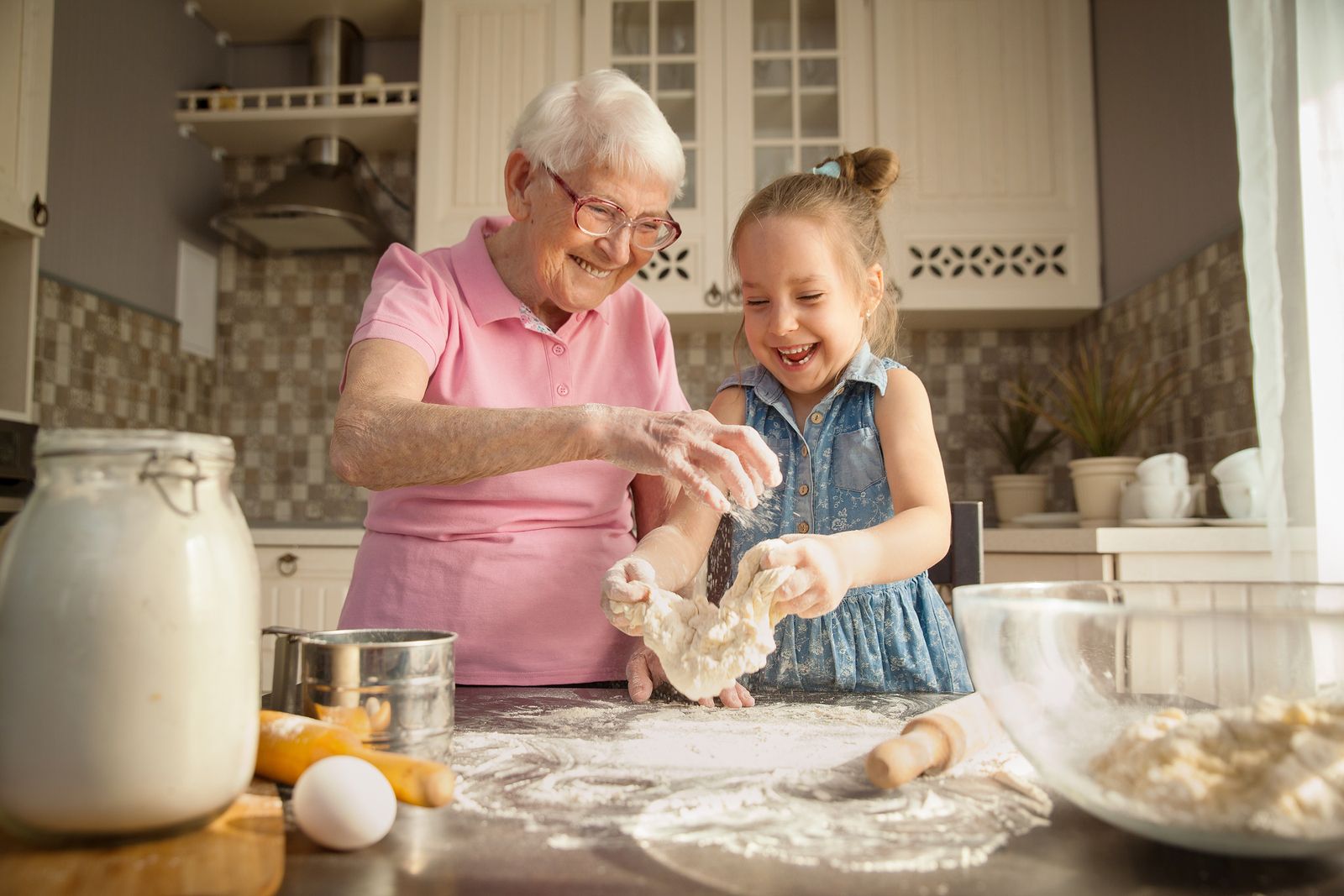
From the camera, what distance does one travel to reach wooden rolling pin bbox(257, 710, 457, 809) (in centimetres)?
51

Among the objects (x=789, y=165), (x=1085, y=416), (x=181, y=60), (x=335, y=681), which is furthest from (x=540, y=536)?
(x=181, y=60)

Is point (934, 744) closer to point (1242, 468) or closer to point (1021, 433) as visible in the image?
point (1242, 468)

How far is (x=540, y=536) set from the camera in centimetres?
120

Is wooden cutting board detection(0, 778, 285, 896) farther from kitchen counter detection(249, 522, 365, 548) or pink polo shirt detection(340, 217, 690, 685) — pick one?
kitchen counter detection(249, 522, 365, 548)

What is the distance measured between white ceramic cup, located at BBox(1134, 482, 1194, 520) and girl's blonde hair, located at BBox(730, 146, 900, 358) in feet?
3.40

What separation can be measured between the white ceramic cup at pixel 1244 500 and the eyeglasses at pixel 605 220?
4.58ft

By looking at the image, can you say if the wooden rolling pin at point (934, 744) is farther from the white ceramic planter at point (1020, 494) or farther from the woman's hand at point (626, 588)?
the white ceramic planter at point (1020, 494)

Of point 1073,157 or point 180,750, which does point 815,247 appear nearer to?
point 180,750

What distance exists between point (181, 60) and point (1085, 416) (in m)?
3.04

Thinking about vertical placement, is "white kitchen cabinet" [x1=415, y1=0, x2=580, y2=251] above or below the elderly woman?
above

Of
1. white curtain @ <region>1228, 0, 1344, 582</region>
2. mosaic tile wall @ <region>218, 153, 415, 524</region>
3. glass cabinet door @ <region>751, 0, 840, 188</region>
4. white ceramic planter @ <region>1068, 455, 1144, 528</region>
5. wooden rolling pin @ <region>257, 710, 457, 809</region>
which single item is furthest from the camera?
mosaic tile wall @ <region>218, 153, 415, 524</region>

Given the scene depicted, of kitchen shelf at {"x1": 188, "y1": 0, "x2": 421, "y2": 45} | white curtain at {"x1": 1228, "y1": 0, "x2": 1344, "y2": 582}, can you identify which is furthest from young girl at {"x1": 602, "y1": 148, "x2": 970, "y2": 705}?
kitchen shelf at {"x1": 188, "y1": 0, "x2": 421, "y2": 45}

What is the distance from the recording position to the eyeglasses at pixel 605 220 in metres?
1.19

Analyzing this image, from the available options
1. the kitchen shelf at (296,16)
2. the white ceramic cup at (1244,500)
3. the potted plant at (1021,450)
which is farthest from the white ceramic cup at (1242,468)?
the kitchen shelf at (296,16)
